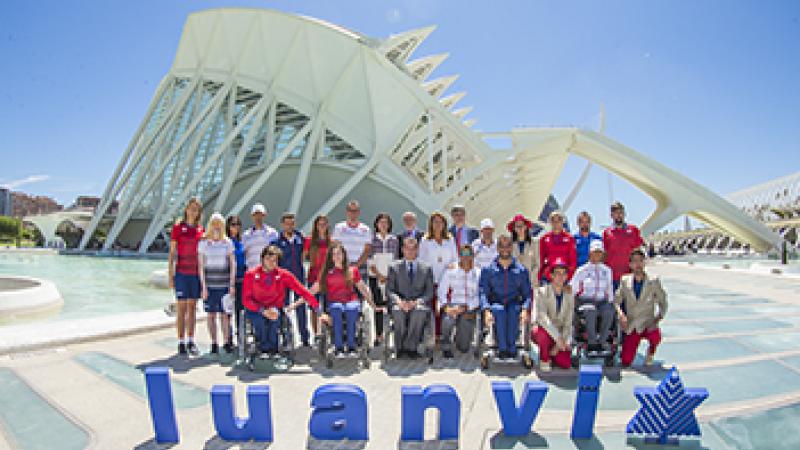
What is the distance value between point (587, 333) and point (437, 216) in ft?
7.35

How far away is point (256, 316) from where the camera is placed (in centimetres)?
519

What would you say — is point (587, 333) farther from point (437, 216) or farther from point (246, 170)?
point (246, 170)

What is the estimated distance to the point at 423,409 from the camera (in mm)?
3172

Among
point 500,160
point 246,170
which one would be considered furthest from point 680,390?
point 246,170

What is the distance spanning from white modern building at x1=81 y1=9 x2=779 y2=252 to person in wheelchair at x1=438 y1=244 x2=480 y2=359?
1709 cm

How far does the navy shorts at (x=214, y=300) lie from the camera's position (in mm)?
5637

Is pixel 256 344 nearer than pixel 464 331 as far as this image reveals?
Yes

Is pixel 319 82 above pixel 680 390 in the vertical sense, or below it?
above

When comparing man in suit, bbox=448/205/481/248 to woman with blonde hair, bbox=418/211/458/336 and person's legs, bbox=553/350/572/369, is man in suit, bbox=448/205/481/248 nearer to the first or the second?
woman with blonde hair, bbox=418/211/458/336

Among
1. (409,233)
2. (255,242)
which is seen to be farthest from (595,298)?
(255,242)

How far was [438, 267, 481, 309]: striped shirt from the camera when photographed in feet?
18.9

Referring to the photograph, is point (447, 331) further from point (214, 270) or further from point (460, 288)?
point (214, 270)

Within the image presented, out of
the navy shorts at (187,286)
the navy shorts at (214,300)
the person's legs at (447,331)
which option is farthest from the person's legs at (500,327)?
the navy shorts at (187,286)

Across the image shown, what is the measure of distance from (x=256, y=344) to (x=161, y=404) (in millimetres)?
2045
